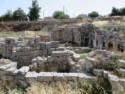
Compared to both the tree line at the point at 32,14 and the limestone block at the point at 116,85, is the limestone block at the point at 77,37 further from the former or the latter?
the tree line at the point at 32,14

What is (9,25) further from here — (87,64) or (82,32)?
(87,64)

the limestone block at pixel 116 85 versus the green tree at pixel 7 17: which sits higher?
the green tree at pixel 7 17

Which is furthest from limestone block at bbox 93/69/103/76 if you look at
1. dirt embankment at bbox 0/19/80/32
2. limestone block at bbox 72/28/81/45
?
dirt embankment at bbox 0/19/80/32

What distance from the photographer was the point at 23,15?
196 feet

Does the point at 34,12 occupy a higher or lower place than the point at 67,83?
higher

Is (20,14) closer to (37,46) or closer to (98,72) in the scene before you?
(37,46)

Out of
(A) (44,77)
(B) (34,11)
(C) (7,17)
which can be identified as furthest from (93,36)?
(C) (7,17)

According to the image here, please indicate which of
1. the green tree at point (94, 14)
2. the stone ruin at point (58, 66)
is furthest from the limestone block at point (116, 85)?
the green tree at point (94, 14)

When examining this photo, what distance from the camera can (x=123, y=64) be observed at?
7441mm

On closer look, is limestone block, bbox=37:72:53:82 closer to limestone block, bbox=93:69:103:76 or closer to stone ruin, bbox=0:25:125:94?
stone ruin, bbox=0:25:125:94

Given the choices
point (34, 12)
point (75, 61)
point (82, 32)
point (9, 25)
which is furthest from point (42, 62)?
point (34, 12)

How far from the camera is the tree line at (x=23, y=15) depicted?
183 ft

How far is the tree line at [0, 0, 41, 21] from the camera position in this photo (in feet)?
183

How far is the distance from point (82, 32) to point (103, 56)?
1731cm
